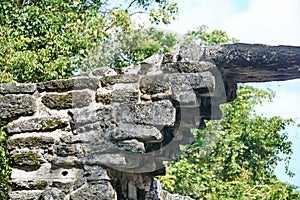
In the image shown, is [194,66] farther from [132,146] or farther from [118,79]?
[132,146]

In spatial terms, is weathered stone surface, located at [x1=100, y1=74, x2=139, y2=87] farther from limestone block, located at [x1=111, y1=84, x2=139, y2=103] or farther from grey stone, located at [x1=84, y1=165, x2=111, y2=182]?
grey stone, located at [x1=84, y1=165, x2=111, y2=182]

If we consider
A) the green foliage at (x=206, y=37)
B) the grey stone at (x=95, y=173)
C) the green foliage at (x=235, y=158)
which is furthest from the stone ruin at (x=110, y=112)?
the green foliage at (x=206, y=37)

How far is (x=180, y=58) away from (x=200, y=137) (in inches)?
244

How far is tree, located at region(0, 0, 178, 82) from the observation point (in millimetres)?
5898

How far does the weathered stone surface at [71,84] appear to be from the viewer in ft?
11.2

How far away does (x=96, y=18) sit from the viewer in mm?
7695

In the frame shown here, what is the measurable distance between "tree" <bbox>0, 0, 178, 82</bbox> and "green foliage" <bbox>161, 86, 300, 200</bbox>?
86.5 inches

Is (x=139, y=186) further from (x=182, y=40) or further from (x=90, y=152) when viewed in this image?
(x=182, y=40)

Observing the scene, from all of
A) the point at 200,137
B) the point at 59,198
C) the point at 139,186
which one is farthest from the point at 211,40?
the point at 59,198

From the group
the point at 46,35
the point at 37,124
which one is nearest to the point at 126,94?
the point at 37,124

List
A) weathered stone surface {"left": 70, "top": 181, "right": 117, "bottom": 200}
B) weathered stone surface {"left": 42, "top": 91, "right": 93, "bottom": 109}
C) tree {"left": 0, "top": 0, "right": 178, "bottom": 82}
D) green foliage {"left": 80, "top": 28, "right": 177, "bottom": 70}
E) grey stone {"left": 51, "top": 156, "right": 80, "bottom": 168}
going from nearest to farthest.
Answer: weathered stone surface {"left": 70, "top": 181, "right": 117, "bottom": 200}
grey stone {"left": 51, "top": 156, "right": 80, "bottom": 168}
weathered stone surface {"left": 42, "top": 91, "right": 93, "bottom": 109}
tree {"left": 0, "top": 0, "right": 178, "bottom": 82}
green foliage {"left": 80, "top": 28, "right": 177, "bottom": 70}

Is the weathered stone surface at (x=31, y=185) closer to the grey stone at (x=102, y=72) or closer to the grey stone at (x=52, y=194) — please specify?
the grey stone at (x=52, y=194)

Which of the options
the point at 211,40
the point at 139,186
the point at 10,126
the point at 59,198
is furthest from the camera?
the point at 211,40

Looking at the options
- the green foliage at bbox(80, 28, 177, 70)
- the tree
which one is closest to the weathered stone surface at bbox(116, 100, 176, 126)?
the tree
